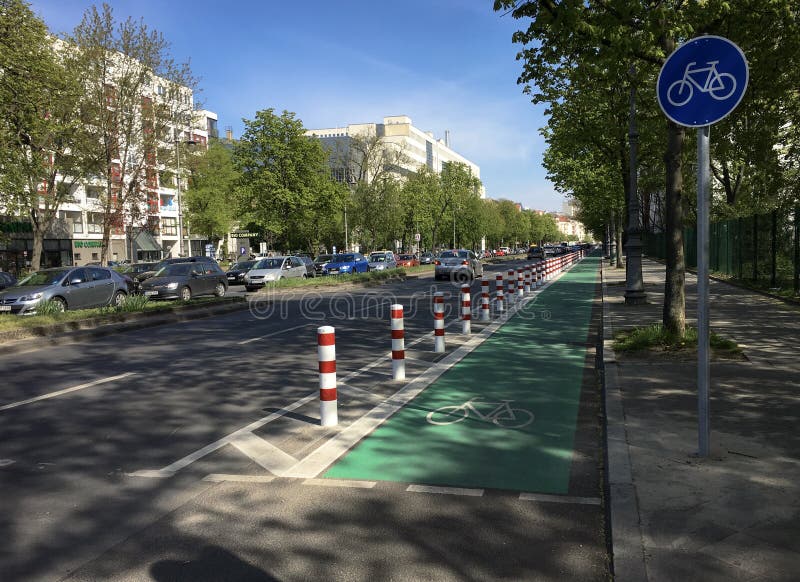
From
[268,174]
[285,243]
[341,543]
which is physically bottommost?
[341,543]

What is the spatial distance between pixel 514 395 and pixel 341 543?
3940 millimetres

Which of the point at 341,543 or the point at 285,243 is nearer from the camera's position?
the point at 341,543

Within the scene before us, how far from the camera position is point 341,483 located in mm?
4594

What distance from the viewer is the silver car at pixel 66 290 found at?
1617 centimetres

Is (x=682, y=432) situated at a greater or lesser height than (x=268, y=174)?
lesser

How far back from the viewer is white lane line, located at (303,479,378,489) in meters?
4.53

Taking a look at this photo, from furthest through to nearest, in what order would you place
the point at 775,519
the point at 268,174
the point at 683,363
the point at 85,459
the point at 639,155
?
the point at 268,174 < the point at 639,155 < the point at 683,363 < the point at 85,459 < the point at 775,519

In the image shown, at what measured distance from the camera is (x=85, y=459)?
5223 millimetres

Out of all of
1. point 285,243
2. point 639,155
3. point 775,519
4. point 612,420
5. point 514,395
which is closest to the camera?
point 775,519

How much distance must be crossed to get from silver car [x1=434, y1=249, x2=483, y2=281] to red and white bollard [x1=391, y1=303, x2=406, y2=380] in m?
23.7

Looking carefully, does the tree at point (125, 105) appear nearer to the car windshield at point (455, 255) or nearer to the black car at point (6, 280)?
the black car at point (6, 280)

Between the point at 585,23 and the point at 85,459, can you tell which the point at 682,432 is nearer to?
the point at 85,459

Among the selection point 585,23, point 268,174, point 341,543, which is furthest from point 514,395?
point 268,174

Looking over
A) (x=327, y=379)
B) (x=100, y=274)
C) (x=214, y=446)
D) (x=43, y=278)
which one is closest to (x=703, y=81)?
(x=327, y=379)
